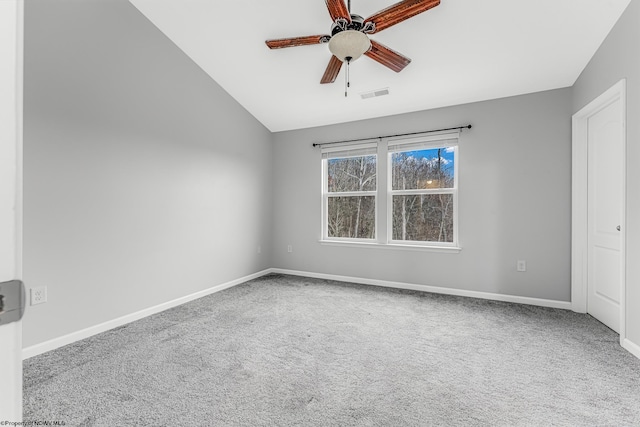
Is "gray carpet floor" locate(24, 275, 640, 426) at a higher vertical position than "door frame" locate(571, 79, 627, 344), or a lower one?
lower

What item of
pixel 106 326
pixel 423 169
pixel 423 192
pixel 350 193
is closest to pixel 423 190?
pixel 423 192

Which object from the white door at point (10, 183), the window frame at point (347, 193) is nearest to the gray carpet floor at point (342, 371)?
the white door at point (10, 183)

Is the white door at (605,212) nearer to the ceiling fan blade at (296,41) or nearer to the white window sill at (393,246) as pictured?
the white window sill at (393,246)

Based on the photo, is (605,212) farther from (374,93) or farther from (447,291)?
(374,93)

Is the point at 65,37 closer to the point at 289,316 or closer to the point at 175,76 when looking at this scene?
the point at 175,76

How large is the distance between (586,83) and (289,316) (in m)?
3.73

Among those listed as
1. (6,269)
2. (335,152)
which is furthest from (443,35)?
(6,269)

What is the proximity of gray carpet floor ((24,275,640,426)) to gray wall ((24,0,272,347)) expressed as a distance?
1.57 ft

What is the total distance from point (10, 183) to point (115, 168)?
105 inches

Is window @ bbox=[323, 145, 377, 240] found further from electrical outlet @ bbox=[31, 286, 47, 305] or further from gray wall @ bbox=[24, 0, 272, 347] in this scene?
electrical outlet @ bbox=[31, 286, 47, 305]

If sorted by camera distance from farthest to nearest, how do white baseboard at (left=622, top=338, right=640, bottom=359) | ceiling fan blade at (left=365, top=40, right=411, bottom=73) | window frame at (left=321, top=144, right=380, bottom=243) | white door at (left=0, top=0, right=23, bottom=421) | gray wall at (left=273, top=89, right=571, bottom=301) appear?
window frame at (left=321, top=144, right=380, bottom=243)
gray wall at (left=273, top=89, right=571, bottom=301)
ceiling fan blade at (left=365, top=40, right=411, bottom=73)
white baseboard at (left=622, top=338, right=640, bottom=359)
white door at (left=0, top=0, right=23, bottom=421)

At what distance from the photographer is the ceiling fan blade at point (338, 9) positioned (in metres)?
1.88

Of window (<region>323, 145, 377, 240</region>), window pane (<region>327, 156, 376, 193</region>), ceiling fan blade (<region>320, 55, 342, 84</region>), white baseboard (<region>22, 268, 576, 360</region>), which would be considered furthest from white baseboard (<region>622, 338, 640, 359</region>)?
ceiling fan blade (<region>320, 55, 342, 84</region>)

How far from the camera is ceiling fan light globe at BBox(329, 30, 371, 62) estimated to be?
203cm
